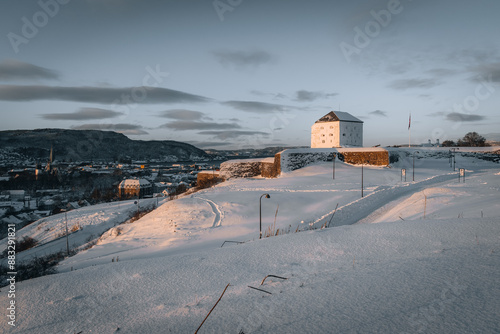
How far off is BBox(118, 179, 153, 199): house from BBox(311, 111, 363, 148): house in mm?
38061

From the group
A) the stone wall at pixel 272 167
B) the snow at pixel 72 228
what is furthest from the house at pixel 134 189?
the stone wall at pixel 272 167

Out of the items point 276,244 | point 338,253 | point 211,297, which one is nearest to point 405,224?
point 338,253

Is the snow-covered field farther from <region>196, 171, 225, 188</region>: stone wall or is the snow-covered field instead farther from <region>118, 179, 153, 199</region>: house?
<region>118, 179, 153, 199</region>: house

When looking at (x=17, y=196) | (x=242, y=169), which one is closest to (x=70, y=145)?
(x=17, y=196)

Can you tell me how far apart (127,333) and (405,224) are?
21.0ft

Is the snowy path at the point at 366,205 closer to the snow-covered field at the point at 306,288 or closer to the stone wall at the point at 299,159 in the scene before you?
the snow-covered field at the point at 306,288

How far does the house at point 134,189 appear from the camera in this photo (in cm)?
5817

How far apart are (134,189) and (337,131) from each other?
4387 cm

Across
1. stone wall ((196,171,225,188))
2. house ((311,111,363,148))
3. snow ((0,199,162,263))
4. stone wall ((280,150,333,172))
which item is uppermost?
house ((311,111,363,148))

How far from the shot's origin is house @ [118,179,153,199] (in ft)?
191

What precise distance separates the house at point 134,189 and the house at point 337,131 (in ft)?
125

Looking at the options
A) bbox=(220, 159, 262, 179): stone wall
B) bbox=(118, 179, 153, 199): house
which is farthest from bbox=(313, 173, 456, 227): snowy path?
bbox=(118, 179, 153, 199): house

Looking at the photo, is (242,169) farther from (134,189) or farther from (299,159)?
(134,189)

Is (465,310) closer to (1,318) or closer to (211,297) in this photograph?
(211,297)
